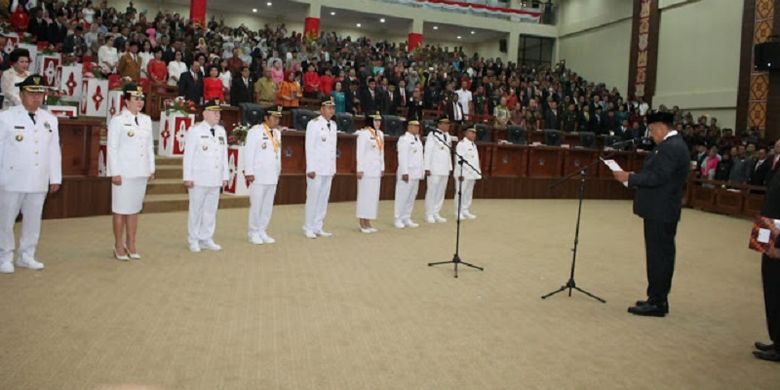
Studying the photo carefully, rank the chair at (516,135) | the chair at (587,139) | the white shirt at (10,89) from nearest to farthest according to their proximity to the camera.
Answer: the white shirt at (10,89)
the chair at (516,135)
the chair at (587,139)

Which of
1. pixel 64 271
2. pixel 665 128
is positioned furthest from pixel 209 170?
pixel 665 128

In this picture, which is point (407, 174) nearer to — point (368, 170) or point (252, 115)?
point (368, 170)

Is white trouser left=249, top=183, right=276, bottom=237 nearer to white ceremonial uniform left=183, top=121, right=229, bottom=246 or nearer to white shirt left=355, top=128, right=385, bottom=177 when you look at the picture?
white ceremonial uniform left=183, top=121, right=229, bottom=246

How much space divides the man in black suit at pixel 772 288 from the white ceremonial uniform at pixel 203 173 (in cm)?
483

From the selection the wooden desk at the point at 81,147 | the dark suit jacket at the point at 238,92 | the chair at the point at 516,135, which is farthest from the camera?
the chair at the point at 516,135

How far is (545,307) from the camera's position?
489 centimetres

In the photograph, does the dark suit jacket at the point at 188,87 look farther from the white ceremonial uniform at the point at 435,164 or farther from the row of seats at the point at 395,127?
the white ceremonial uniform at the point at 435,164

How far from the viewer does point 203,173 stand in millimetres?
6383

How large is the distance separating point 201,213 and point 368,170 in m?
2.48

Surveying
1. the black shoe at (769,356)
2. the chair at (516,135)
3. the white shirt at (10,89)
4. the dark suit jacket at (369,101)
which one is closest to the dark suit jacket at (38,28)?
the white shirt at (10,89)

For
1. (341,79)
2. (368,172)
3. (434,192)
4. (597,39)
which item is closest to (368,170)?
(368,172)

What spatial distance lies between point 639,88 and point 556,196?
9558 mm

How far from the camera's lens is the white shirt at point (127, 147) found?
223 inches

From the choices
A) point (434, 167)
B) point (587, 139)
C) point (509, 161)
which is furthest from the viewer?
point (587, 139)
